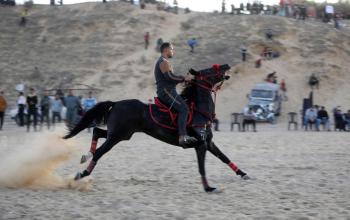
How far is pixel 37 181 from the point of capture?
9.30 m

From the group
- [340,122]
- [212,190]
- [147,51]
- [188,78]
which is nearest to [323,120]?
[340,122]

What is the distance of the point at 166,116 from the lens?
30.5ft

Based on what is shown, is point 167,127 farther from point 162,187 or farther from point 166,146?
point 166,146

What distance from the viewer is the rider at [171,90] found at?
29.8ft

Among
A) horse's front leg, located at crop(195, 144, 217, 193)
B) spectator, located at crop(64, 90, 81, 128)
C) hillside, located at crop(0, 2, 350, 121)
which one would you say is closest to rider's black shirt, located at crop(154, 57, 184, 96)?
horse's front leg, located at crop(195, 144, 217, 193)

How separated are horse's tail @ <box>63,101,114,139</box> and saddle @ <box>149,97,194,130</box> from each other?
80cm

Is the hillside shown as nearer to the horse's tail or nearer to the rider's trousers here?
the horse's tail

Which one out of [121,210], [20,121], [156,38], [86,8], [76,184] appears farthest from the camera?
[86,8]

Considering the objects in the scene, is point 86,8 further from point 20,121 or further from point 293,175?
point 293,175

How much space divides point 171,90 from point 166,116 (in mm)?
423

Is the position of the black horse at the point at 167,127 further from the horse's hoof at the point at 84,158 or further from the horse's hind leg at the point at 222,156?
the horse's hind leg at the point at 222,156

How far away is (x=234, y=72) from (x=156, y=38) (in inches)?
402

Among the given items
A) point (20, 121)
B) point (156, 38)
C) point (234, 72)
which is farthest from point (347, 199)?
point (156, 38)

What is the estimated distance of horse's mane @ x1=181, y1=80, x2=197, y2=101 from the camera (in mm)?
9461
